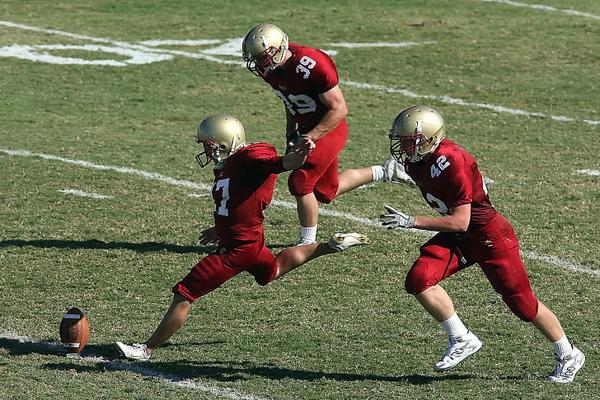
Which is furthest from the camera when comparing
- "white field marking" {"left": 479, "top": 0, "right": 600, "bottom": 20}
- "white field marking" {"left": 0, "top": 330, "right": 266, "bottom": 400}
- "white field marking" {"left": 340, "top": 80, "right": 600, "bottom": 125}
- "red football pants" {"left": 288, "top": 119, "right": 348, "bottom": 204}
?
"white field marking" {"left": 479, "top": 0, "right": 600, "bottom": 20}

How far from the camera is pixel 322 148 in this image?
821cm

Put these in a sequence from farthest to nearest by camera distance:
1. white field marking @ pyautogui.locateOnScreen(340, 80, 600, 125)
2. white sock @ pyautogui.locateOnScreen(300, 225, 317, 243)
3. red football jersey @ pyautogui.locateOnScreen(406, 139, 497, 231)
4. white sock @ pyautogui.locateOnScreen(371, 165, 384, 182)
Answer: white field marking @ pyautogui.locateOnScreen(340, 80, 600, 125) → white sock @ pyautogui.locateOnScreen(371, 165, 384, 182) → white sock @ pyautogui.locateOnScreen(300, 225, 317, 243) → red football jersey @ pyautogui.locateOnScreen(406, 139, 497, 231)

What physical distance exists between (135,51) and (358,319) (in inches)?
309

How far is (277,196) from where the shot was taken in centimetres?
968

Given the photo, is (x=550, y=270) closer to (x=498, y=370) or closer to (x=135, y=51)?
(x=498, y=370)

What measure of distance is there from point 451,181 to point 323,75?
2.05 m

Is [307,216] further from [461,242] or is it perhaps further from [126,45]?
[126,45]

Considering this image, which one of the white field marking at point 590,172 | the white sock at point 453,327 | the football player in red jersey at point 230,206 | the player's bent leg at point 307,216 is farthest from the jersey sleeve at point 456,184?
the white field marking at point 590,172

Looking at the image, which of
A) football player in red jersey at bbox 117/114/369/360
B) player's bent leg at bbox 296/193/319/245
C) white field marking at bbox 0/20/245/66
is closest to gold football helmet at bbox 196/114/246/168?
football player in red jersey at bbox 117/114/369/360

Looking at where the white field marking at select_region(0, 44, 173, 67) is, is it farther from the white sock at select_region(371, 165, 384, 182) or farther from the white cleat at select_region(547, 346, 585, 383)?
the white cleat at select_region(547, 346, 585, 383)

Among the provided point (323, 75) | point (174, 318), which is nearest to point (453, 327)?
point (174, 318)

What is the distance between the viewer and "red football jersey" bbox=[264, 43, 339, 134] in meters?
8.02

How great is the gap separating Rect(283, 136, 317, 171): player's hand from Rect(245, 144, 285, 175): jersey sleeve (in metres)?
0.04

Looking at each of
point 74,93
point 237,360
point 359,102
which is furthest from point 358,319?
point 74,93
